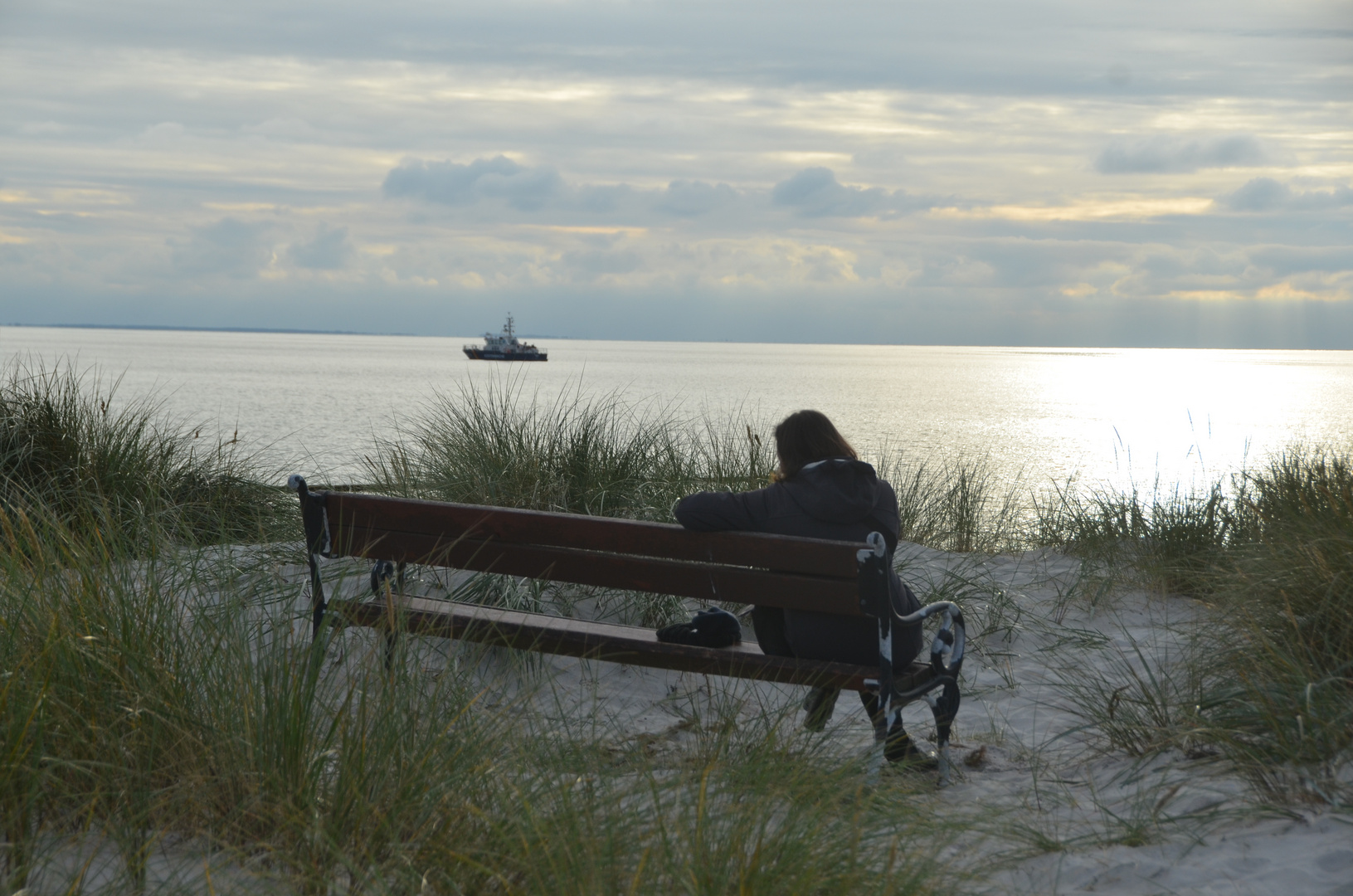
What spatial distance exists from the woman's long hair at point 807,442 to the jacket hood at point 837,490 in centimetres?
12

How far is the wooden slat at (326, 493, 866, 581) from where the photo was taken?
Result: 3.39 m

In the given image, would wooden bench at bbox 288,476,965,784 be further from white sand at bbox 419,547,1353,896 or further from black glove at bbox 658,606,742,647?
white sand at bbox 419,547,1353,896

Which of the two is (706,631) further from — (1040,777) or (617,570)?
(1040,777)

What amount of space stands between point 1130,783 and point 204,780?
9.36 ft

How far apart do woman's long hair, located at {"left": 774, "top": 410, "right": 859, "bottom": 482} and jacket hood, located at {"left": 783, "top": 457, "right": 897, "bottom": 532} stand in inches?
4.6

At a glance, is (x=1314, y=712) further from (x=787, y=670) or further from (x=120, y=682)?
(x=120, y=682)

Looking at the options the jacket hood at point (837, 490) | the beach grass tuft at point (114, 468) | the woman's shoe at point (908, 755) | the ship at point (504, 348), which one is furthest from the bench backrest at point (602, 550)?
the ship at point (504, 348)

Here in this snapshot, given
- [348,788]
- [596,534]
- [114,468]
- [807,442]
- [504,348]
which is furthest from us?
[504,348]

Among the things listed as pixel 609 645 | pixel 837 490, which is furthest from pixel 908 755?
pixel 609 645

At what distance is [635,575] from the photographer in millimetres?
3658

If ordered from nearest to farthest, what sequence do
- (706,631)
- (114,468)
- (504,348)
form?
(706,631), (114,468), (504,348)

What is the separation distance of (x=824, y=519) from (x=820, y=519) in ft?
0.06

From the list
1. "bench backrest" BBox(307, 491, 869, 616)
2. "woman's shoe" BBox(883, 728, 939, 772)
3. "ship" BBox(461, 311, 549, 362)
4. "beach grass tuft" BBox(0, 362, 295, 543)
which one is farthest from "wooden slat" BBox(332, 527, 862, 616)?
"ship" BBox(461, 311, 549, 362)

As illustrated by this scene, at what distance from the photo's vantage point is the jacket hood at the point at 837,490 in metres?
3.69
